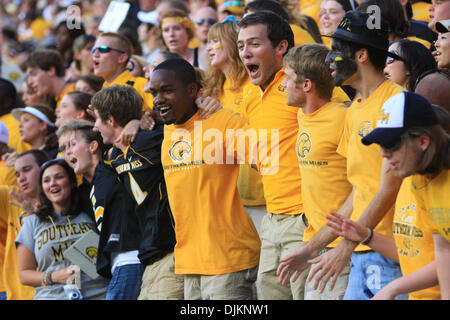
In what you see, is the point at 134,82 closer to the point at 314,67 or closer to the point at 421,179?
the point at 314,67

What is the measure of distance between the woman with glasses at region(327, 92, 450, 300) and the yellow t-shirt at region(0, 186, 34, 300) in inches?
180

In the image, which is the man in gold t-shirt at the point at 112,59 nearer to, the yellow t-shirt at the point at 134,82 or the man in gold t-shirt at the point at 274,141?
the yellow t-shirt at the point at 134,82

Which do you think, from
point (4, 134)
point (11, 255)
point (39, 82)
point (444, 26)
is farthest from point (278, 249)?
point (39, 82)

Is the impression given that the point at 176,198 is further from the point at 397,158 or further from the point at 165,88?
the point at 397,158

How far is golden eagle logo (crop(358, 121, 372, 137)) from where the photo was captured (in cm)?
455

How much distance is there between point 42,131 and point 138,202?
3466 millimetres

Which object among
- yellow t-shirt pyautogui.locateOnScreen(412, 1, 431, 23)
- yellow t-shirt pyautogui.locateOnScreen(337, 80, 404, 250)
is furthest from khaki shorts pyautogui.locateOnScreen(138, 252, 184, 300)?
yellow t-shirt pyautogui.locateOnScreen(412, 1, 431, 23)

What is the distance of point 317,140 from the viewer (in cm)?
504

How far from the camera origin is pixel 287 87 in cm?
529

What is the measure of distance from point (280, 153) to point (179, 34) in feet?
11.7

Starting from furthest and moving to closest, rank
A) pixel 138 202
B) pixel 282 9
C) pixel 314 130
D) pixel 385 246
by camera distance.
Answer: pixel 282 9 → pixel 138 202 → pixel 314 130 → pixel 385 246

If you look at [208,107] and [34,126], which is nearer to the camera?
[208,107]

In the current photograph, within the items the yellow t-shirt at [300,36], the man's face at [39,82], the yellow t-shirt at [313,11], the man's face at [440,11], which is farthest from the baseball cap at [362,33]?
the man's face at [39,82]
